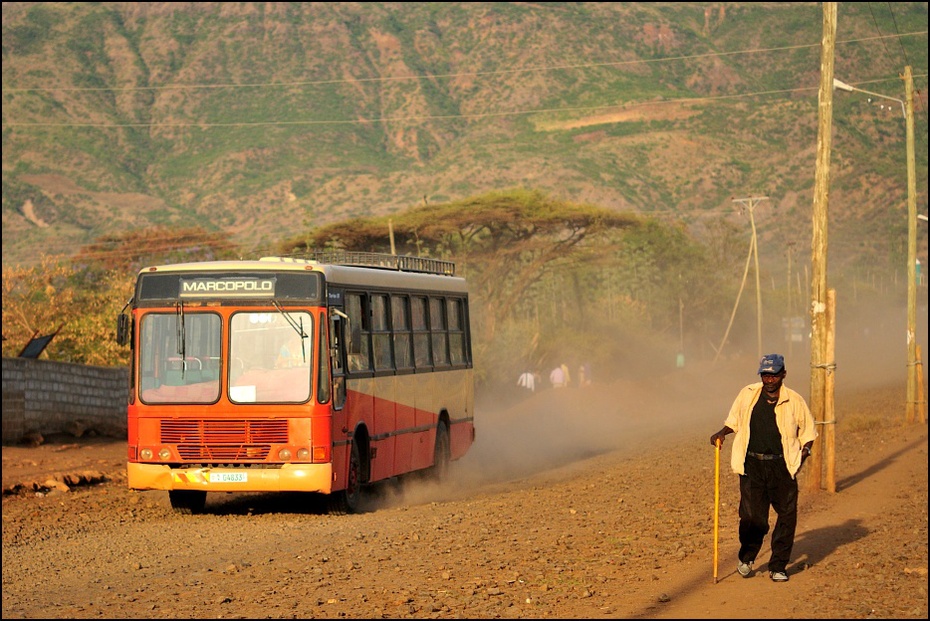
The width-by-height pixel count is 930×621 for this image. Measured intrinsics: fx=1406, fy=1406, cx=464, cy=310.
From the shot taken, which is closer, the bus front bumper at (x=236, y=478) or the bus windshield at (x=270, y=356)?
the bus front bumper at (x=236, y=478)

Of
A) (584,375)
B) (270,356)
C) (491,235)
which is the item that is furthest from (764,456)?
(491,235)

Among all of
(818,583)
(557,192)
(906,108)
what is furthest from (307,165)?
(818,583)

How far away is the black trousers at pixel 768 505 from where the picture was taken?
1044cm

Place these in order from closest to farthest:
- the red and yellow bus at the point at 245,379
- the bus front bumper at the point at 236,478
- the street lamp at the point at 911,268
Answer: the bus front bumper at the point at 236,478 < the red and yellow bus at the point at 245,379 < the street lamp at the point at 911,268

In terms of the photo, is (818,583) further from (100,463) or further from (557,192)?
(557,192)

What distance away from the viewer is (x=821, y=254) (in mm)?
18141

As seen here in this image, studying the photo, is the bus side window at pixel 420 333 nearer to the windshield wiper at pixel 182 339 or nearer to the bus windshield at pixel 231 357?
the bus windshield at pixel 231 357

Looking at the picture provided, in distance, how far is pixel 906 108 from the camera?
109 feet

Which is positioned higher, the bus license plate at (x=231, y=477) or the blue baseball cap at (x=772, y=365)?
the blue baseball cap at (x=772, y=365)

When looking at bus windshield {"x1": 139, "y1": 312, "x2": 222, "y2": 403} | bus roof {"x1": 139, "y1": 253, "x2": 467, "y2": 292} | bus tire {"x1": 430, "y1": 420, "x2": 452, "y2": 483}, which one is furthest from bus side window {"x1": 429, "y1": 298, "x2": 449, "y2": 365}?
bus windshield {"x1": 139, "y1": 312, "x2": 222, "y2": 403}

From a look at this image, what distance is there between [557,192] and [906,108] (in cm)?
7985

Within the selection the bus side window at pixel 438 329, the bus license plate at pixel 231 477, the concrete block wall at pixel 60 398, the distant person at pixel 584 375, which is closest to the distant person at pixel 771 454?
the bus license plate at pixel 231 477

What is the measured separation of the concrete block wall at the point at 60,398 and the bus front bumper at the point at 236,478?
1130 centimetres

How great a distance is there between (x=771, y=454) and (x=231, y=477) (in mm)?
6926
